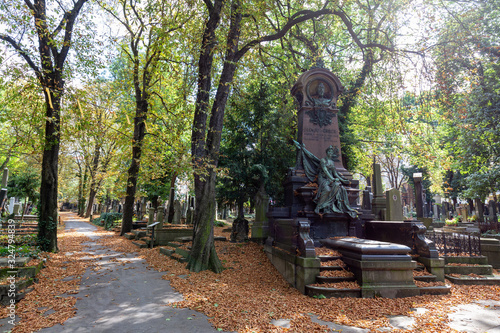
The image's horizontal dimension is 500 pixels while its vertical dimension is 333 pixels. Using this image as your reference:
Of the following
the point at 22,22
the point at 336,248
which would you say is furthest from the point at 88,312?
the point at 22,22

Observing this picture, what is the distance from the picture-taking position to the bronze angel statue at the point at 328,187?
892 cm

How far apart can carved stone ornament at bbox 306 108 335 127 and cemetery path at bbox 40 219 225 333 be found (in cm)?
748

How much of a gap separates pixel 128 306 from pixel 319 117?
Result: 28.1 ft

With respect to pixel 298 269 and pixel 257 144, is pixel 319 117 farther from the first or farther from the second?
pixel 298 269

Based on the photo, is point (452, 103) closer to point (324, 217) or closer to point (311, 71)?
point (311, 71)

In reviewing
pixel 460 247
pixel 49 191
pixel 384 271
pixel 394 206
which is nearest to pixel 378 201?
pixel 394 206

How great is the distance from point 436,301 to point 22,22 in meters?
13.8

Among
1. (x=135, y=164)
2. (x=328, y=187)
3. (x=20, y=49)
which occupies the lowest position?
(x=328, y=187)

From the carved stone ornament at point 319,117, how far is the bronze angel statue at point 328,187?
1.33 m

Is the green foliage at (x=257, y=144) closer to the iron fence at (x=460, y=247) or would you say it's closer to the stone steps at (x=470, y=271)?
the iron fence at (x=460, y=247)

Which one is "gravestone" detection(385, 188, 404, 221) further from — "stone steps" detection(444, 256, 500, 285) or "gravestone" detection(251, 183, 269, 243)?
"gravestone" detection(251, 183, 269, 243)

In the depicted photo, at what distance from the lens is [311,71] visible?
10.9 m

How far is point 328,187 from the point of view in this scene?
9.08 m

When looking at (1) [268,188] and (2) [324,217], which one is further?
(1) [268,188]
